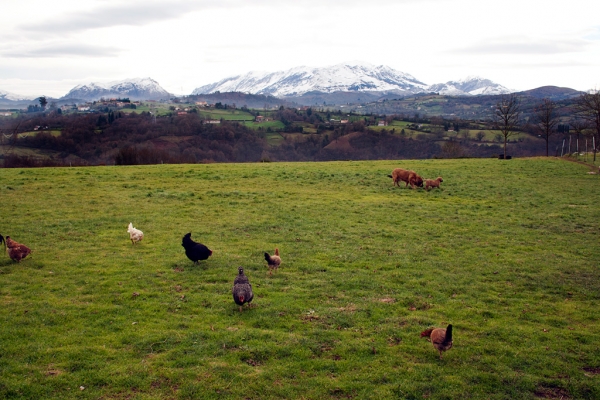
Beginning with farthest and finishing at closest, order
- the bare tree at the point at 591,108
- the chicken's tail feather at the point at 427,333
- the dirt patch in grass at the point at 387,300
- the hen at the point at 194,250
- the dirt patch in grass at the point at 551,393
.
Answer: the bare tree at the point at 591,108 < the hen at the point at 194,250 < the dirt patch in grass at the point at 387,300 < the chicken's tail feather at the point at 427,333 < the dirt patch in grass at the point at 551,393

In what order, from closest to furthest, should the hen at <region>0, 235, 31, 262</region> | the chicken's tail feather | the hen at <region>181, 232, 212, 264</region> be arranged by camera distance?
the chicken's tail feather < the hen at <region>0, 235, 31, 262</region> < the hen at <region>181, 232, 212, 264</region>

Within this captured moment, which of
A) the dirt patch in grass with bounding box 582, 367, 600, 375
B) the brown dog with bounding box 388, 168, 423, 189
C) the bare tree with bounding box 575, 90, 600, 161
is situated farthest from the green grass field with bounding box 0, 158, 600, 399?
the bare tree with bounding box 575, 90, 600, 161

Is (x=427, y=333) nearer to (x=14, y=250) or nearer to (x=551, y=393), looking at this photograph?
(x=551, y=393)

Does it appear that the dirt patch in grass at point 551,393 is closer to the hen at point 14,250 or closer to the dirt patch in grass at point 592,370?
the dirt patch in grass at point 592,370

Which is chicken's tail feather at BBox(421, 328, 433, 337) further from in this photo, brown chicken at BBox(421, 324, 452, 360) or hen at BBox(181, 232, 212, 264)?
hen at BBox(181, 232, 212, 264)

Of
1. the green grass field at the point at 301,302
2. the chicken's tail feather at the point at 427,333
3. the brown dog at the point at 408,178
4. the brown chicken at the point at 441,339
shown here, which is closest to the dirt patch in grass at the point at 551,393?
the green grass field at the point at 301,302

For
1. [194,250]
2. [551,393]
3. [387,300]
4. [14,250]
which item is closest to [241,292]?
[194,250]

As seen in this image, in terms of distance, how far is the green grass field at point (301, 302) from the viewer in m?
8.14

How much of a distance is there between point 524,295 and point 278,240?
9736 mm

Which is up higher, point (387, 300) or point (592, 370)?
point (387, 300)

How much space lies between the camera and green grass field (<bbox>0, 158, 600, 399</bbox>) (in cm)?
814

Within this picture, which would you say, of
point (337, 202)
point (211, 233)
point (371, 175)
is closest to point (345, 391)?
point (211, 233)

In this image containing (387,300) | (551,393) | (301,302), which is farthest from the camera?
(387,300)

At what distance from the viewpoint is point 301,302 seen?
1157cm
